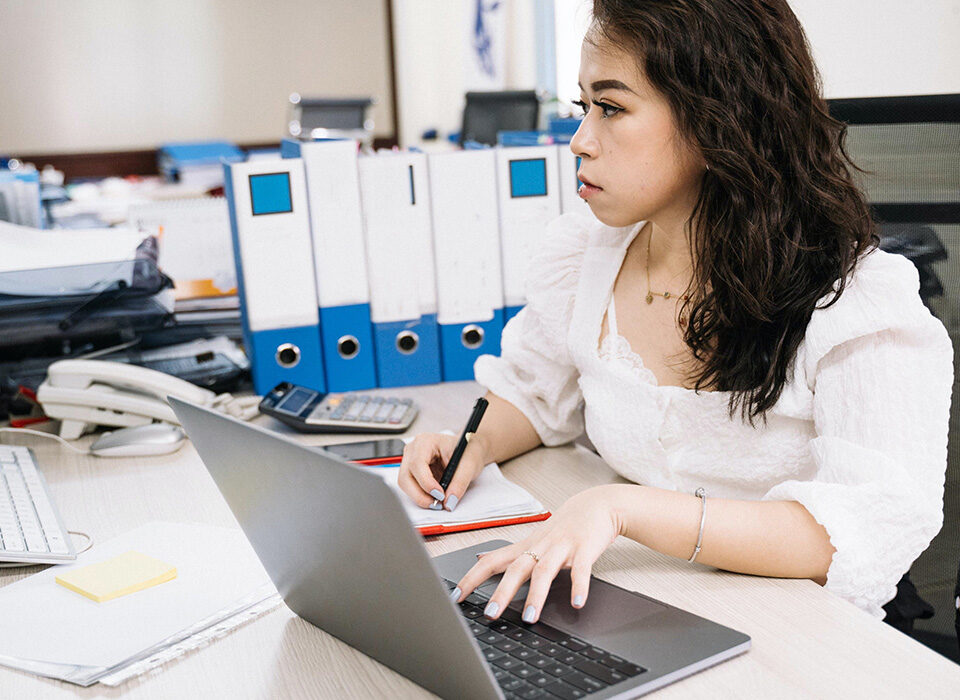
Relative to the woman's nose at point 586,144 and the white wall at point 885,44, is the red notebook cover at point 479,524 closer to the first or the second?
the woman's nose at point 586,144

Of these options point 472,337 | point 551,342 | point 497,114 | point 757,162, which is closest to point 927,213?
point 757,162

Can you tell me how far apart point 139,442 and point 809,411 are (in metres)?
0.88

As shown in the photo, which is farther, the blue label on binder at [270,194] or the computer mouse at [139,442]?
the blue label on binder at [270,194]

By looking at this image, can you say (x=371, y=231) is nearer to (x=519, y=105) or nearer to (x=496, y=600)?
(x=496, y=600)

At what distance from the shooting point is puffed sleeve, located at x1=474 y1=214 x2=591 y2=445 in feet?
4.07

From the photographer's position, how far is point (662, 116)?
3.28ft

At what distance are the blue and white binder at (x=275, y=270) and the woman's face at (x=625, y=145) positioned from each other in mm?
603

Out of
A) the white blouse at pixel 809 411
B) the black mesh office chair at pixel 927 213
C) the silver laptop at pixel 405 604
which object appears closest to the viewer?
the silver laptop at pixel 405 604

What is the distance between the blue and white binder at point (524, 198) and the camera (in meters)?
1.56

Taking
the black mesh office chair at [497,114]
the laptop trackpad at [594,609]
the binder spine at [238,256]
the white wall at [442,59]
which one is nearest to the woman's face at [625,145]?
the laptop trackpad at [594,609]

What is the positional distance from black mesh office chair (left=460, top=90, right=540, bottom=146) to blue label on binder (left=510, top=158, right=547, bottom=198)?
7.36 feet

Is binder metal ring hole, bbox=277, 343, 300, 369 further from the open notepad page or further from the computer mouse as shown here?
the open notepad page

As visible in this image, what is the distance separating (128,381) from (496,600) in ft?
2.74

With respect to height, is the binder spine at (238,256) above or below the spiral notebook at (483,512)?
above
